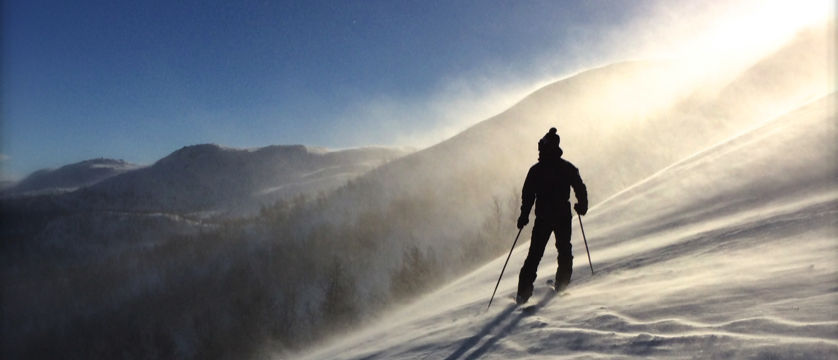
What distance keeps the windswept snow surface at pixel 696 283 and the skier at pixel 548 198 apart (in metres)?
0.59

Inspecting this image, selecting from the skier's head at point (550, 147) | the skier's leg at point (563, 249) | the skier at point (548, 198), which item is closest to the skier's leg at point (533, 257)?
the skier at point (548, 198)

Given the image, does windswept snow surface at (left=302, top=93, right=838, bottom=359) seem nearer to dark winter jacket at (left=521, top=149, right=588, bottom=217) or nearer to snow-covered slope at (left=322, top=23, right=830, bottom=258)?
dark winter jacket at (left=521, top=149, right=588, bottom=217)

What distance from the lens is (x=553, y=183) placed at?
745 centimetres

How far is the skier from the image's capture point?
744 centimetres

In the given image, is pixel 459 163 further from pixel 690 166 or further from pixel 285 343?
pixel 690 166

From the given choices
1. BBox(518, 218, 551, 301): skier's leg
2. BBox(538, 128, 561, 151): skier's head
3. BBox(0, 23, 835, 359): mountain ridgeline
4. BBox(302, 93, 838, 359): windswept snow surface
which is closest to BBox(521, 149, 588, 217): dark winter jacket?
BBox(538, 128, 561, 151): skier's head

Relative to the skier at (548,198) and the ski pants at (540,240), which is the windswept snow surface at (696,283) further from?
the skier at (548,198)

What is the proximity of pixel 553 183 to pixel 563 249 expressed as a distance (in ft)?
3.68

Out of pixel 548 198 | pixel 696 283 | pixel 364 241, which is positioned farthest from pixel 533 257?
pixel 364 241

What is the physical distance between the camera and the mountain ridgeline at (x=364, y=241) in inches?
1911

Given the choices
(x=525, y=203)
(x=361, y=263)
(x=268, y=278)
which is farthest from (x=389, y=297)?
(x=525, y=203)

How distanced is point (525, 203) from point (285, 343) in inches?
1698

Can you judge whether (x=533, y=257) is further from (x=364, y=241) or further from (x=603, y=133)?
(x=603, y=133)

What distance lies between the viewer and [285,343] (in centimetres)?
4538
